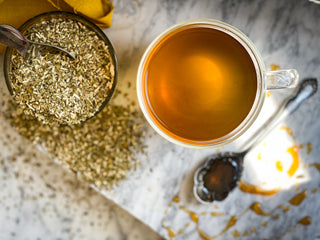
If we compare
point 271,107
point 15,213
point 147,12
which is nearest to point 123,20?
point 147,12

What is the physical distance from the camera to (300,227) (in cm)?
109

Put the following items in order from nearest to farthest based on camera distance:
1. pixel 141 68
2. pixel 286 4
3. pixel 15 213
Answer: pixel 141 68 < pixel 286 4 < pixel 15 213

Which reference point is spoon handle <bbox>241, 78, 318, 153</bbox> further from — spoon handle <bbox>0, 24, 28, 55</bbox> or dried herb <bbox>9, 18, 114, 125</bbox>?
spoon handle <bbox>0, 24, 28, 55</bbox>

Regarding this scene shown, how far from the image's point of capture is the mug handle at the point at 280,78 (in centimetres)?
80

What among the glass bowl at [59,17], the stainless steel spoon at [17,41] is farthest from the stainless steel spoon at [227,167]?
the stainless steel spoon at [17,41]

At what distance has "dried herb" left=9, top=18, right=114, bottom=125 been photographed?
2.93ft

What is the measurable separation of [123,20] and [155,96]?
0.30m

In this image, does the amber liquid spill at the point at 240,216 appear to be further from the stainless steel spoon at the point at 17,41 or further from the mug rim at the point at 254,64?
the stainless steel spoon at the point at 17,41

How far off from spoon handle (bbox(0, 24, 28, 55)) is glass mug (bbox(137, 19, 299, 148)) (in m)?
0.33

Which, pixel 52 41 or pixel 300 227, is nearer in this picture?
pixel 52 41

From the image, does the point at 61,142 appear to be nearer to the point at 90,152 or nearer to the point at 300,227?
the point at 90,152

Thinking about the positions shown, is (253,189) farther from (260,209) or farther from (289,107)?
(289,107)

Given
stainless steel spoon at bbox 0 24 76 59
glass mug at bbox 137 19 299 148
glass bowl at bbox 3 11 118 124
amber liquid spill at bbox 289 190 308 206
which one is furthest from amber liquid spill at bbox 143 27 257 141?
amber liquid spill at bbox 289 190 308 206

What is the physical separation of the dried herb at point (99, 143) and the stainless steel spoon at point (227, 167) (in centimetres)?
23
